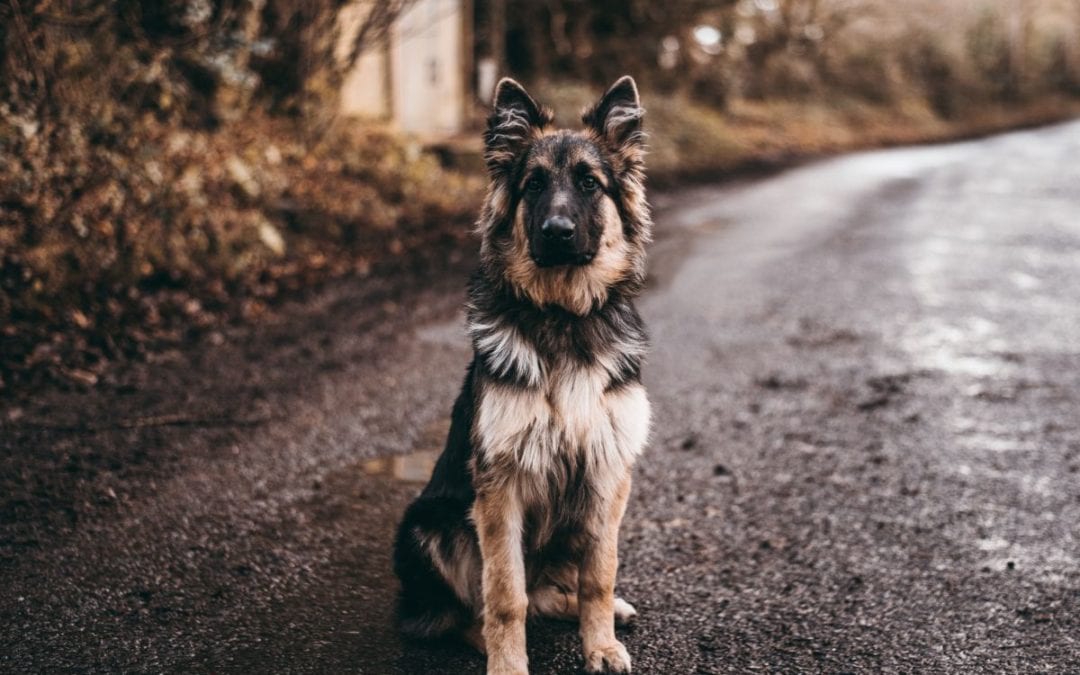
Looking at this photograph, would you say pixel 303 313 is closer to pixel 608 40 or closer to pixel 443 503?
pixel 443 503

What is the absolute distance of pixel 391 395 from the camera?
689 cm

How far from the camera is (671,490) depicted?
18.1 ft

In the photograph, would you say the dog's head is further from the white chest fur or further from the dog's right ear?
the white chest fur

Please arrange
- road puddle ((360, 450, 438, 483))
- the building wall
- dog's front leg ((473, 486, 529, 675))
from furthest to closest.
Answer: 1. the building wall
2. road puddle ((360, 450, 438, 483))
3. dog's front leg ((473, 486, 529, 675))

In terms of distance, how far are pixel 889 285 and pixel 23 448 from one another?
8.78 m

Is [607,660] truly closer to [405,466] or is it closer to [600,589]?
[600,589]

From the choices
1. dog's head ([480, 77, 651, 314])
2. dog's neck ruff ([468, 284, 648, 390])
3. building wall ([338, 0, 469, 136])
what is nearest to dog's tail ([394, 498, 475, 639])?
dog's neck ruff ([468, 284, 648, 390])

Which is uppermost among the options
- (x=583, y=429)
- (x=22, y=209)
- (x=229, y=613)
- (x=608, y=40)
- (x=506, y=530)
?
(x=608, y=40)

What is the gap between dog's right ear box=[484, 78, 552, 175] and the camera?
408 cm

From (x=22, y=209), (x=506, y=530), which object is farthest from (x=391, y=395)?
(x=22, y=209)

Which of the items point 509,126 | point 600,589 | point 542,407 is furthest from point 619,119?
point 600,589

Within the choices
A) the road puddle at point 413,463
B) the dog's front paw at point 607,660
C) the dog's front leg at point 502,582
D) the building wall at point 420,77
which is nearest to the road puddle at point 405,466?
the road puddle at point 413,463

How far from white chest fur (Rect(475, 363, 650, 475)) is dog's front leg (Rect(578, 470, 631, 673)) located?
197 mm

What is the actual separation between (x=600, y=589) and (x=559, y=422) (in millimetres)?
709
